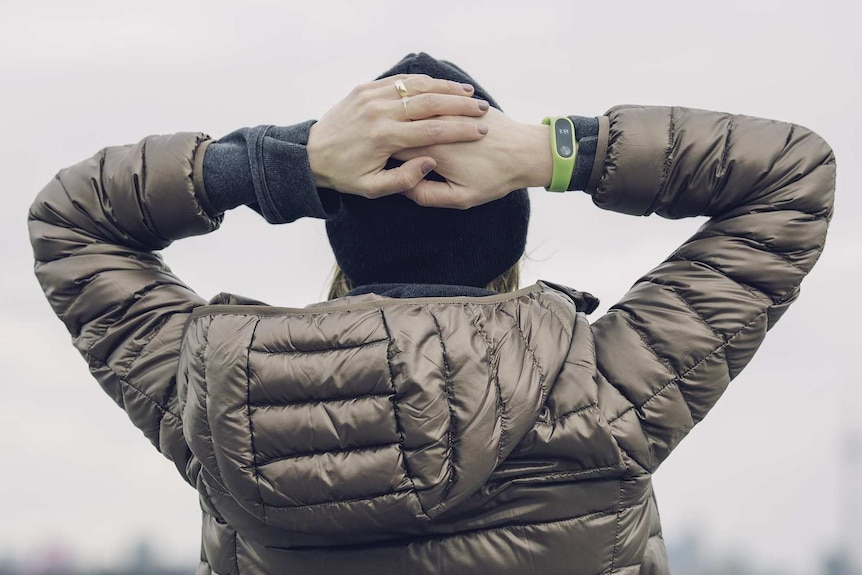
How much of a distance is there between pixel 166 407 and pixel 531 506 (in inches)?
19.4

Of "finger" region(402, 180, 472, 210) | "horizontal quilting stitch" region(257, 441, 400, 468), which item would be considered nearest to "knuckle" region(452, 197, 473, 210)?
"finger" region(402, 180, 472, 210)

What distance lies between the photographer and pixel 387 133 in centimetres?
116

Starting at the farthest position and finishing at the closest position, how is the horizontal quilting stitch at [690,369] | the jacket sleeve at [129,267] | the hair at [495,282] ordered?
the hair at [495,282], the jacket sleeve at [129,267], the horizontal quilting stitch at [690,369]

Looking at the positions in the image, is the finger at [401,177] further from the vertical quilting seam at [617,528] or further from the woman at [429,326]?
the vertical quilting seam at [617,528]

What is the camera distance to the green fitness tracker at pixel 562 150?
3.90ft

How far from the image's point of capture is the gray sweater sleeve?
3.89 ft

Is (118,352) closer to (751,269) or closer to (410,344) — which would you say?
(410,344)

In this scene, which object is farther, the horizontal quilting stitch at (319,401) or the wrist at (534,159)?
the wrist at (534,159)

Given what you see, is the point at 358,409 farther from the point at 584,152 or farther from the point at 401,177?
the point at 584,152

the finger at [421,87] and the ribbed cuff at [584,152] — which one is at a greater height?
the finger at [421,87]

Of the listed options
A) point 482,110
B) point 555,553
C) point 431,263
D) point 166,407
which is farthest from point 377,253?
point 555,553

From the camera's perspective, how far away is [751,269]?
3.79ft

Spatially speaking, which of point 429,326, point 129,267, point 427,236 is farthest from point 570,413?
point 129,267

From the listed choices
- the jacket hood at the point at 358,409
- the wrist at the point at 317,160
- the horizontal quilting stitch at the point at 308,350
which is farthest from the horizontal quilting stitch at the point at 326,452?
the wrist at the point at 317,160
